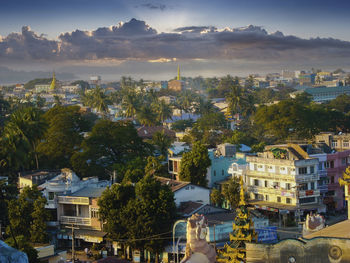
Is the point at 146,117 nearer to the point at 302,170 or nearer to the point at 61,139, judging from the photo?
the point at 61,139

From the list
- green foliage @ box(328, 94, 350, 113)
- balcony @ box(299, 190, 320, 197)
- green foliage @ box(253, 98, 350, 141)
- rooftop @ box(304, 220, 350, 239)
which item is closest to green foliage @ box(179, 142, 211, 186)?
balcony @ box(299, 190, 320, 197)

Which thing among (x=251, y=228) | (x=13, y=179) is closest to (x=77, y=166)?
(x=13, y=179)

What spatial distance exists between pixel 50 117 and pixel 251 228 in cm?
4940

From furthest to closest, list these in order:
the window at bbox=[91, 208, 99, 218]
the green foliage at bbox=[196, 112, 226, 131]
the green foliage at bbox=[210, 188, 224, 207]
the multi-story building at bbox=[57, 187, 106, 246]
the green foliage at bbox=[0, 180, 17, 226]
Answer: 1. the green foliage at bbox=[196, 112, 226, 131]
2. the green foliage at bbox=[210, 188, 224, 207]
3. the green foliage at bbox=[0, 180, 17, 226]
4. the window at bbox=[91, 208, 99, 218]
5. the multi-story building at bbox=[57, 187, 106, 246]

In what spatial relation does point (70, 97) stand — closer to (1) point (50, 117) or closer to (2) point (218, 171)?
(1) point (50, 117)

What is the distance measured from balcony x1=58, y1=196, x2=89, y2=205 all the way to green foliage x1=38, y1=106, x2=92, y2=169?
1502 centimetres

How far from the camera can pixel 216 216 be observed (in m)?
38.2

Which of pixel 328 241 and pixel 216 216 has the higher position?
pixel 328 241

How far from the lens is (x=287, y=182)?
45781 millimetres

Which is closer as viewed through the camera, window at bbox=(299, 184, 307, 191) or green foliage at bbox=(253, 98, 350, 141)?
window at bbox=(299, 184, 307, 191)

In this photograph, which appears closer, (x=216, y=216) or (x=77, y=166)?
(x=216, y=216)

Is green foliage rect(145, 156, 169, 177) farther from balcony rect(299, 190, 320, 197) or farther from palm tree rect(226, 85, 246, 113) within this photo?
palm tree rect(226, 85, 246, 113)

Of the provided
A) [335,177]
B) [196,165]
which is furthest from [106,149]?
[335,177]

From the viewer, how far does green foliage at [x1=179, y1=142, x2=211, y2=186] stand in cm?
4981
